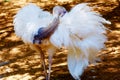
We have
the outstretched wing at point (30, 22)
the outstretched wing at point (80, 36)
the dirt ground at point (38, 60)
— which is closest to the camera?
the outstretched wing at point (80, 36)

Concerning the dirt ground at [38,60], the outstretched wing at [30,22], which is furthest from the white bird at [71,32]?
the dirt ground at [38,60]

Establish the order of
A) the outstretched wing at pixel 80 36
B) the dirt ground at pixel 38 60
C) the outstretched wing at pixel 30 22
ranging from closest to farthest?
the outstretched wing at pixel 80 36, the outstretched wing at pixel 30 22, the dirt ground at pixel 38 60

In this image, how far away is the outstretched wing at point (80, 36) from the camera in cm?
425

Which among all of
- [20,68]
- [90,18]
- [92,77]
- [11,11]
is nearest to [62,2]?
[11,11]

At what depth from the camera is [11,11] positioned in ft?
27.7

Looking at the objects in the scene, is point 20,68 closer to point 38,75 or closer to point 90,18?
point 38,75

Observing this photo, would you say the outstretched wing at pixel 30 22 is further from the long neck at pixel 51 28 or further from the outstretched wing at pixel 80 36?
the outstretched wing at pixel 80 36

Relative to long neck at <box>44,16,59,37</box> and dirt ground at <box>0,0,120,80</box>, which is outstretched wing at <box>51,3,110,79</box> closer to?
long neck at <box>44,16,59,37</box>

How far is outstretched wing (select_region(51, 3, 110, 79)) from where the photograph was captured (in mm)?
4250

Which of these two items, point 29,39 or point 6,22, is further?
point 6,22

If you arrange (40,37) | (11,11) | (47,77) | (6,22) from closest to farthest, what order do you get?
(40,37)
(47,77)
(6,22)
(11,11)

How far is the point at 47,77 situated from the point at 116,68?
0.98m

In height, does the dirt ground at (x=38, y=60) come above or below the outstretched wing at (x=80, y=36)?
below

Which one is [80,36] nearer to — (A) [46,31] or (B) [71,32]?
(B) [71,32]
